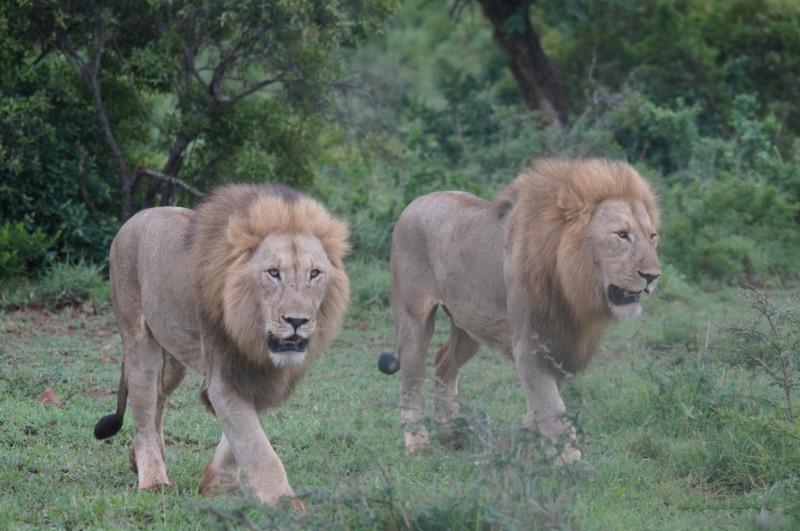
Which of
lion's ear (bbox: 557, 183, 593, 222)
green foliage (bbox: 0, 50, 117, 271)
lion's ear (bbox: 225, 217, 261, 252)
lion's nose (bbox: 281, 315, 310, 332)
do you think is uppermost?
lion's ear (bbox: 557, 183, 593, 222)

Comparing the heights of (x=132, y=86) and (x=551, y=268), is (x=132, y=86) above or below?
below

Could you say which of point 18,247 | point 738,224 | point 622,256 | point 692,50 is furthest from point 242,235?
point 692,50

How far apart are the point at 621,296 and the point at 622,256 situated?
0.16 metres

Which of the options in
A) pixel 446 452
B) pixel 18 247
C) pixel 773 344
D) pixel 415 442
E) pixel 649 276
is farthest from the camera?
pixel 18 247

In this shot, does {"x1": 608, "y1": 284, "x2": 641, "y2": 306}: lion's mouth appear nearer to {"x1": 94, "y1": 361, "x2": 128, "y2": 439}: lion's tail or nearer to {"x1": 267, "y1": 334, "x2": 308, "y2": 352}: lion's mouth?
{"x1": 267, "y1": 334, "x2": 308, "y2": 352}: lion's mouth

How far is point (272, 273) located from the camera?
3.95 meters

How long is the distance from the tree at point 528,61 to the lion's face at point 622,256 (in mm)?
7779

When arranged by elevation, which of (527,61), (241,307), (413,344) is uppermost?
(241,307)

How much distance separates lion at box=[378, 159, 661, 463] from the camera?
4.63m

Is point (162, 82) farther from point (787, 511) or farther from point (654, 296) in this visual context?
point (787, 511)

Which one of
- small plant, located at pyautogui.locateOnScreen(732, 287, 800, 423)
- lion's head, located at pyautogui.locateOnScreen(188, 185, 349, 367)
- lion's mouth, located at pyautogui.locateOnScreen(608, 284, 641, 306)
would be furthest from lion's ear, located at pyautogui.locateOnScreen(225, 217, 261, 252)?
small plant, located at pyautogui.locateOnScreen(732, 287, 800, 423)

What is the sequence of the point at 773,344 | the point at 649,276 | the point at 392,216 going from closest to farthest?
the point at 649,276 → the point at 773,344 → the point at 392,216

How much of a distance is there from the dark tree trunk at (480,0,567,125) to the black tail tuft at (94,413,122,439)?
8.19m

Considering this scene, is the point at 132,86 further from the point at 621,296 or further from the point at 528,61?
the point at 528,61
